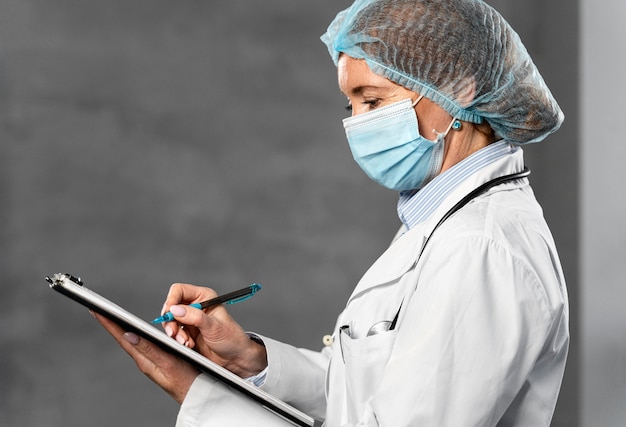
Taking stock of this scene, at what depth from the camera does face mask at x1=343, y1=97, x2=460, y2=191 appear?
47.9 inches

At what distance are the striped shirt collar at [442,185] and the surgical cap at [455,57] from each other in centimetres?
4

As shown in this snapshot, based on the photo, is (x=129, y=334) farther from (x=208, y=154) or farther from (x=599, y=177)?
(x=599, y=177)

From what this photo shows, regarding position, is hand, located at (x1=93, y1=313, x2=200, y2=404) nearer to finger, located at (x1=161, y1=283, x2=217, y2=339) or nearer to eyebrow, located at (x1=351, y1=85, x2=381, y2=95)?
finger, located at (x1=161, y1=283, x2=217, y2=339)

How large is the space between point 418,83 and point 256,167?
1.31m

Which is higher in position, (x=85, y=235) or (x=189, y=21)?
(x=189, y=21)

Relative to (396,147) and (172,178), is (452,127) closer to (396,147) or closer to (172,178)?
(396,147)

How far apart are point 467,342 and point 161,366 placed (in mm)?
456

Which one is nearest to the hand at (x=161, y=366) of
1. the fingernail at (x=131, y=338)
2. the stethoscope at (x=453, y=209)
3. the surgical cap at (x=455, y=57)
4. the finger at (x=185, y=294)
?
the fingernail at (x=131, y=338)

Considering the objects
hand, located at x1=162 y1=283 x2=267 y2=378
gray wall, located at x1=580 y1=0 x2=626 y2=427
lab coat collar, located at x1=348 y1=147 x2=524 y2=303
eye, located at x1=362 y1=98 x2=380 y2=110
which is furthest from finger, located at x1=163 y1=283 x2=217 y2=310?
gray wall, located at x1=580 y1=0 x2=626 y2=427

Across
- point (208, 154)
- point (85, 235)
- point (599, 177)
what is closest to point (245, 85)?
point (208, 154)

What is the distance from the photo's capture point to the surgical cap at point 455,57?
1.18 m

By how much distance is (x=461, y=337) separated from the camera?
0.97 meters

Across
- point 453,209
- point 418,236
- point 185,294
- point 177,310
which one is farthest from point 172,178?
point 453,209

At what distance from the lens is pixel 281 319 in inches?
99.1
